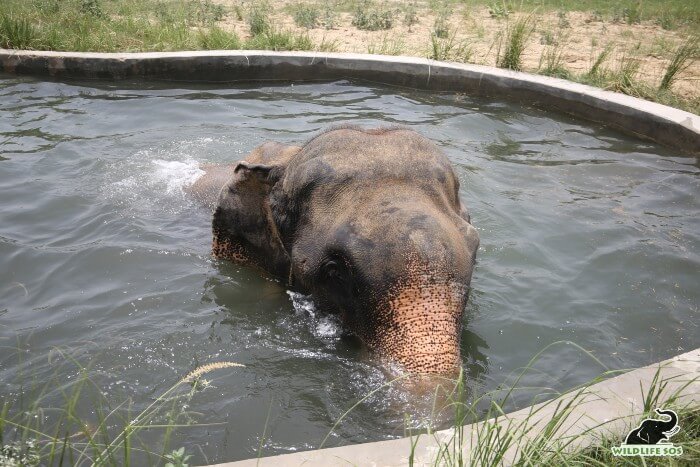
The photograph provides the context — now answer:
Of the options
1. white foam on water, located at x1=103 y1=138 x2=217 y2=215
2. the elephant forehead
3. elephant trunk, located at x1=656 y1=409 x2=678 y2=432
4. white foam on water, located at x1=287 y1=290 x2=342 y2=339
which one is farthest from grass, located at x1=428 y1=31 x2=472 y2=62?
elephant trunk, located at x1=656 y1=409 x2=678 y2=432

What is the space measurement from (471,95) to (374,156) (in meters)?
6.10

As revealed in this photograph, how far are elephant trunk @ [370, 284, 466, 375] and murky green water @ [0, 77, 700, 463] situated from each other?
233 millimetres

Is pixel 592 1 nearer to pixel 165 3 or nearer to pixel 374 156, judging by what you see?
pixel 165 3

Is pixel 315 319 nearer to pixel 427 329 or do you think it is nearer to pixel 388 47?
pixel 427 329

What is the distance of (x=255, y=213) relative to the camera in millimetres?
4723

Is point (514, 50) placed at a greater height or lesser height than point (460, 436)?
greater

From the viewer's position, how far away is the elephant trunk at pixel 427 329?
3.34m

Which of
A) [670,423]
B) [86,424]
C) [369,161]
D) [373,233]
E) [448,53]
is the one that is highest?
[369,161]

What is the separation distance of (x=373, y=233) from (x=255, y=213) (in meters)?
1.40

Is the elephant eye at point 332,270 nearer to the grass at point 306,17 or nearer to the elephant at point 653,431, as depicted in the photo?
the elephant at point 653,431

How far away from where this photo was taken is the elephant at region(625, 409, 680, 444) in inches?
107

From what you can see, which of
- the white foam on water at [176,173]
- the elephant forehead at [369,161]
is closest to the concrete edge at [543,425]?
the elephant forehead at [369,161]

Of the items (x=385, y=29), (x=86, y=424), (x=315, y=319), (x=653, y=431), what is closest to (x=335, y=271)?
(x=315, y=319)

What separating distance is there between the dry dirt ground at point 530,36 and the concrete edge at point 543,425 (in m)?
6.56
